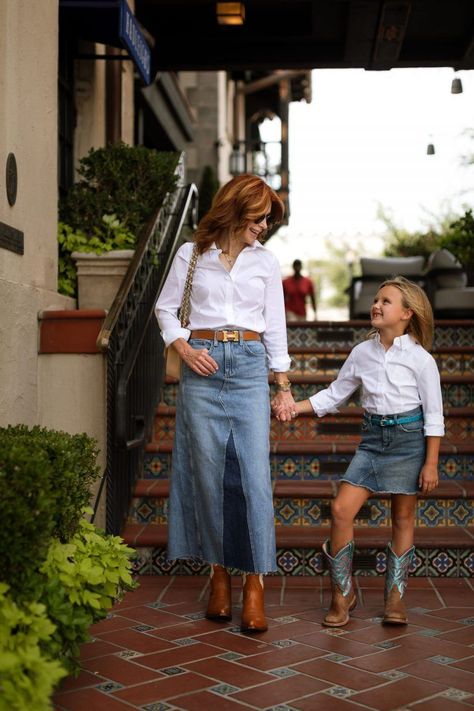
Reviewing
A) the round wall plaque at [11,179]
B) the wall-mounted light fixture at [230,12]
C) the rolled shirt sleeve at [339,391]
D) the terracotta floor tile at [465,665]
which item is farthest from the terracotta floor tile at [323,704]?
the wall-mounted light fixture at [230,12]

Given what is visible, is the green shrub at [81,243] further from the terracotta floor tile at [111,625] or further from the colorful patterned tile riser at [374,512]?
the terracotta floor tile at [111,625]

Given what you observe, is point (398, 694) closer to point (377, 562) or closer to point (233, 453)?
point (233, 453)

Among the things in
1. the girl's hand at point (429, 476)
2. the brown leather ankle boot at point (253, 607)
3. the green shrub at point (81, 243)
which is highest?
the green shrub at point (81, 243)

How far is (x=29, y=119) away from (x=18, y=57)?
35cm

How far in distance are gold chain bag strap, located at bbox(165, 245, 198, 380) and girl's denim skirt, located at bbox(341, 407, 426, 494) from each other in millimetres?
957

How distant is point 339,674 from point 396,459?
3.52 feet

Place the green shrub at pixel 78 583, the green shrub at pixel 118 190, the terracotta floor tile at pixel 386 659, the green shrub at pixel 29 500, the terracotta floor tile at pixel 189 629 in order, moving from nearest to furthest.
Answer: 1. the green shrub at pixel 29 500
2. the green shrub at pixel 78 583
3. the terracotta floor tile at pixel 386 659
4. the terracotta floor tile at pixel 189 629
5. the green shrub at pixel 118 190

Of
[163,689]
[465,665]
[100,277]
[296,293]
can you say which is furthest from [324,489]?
[296,293]

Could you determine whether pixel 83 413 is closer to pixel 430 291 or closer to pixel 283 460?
pixel 283 460

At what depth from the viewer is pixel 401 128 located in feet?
153

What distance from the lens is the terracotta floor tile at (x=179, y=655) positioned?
3734 mm

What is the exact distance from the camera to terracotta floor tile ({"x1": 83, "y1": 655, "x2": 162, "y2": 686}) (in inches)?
140

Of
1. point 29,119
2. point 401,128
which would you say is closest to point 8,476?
point 29,119

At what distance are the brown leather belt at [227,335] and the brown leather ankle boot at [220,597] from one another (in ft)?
3.52
